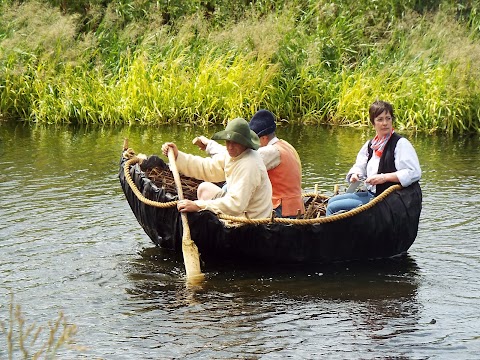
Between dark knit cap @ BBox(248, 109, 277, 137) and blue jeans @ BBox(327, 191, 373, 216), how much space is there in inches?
32.3

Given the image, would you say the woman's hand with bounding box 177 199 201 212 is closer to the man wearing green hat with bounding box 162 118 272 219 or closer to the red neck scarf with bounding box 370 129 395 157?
the man wearing green hat with bounding box 162 118 272 219

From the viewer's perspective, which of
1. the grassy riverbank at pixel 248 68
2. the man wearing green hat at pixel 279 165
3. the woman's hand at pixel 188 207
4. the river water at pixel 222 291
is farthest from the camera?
the grassy riverbank at pixel 248 68

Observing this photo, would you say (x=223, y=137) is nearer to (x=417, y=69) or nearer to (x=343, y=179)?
(x=343, y=179)

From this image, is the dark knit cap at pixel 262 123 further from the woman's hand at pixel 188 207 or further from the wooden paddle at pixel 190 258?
the wooden paddle at pixel 190 258

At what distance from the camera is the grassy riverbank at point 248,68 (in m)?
15.1

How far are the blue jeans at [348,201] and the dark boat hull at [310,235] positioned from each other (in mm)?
366

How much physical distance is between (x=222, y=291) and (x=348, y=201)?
1.40m

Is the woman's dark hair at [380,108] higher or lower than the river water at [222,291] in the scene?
higher

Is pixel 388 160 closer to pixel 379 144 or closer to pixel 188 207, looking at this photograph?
pixel 379 144

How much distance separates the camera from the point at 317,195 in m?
9.35

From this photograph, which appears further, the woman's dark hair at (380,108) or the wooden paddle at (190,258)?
the woman's dark hair at (380,108)

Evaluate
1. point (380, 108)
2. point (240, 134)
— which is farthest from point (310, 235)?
point (380, 108)

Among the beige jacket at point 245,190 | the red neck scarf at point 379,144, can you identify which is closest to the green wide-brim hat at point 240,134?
the beige jacket at point 245,190

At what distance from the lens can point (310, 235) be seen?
26.0 ft
